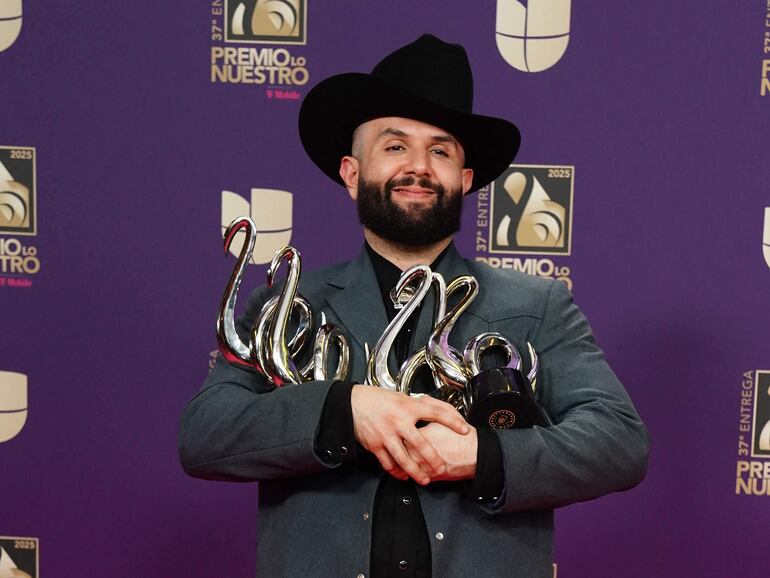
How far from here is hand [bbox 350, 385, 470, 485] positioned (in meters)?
1.17

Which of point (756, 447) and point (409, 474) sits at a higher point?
point (409, 474)

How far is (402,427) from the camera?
1172mm

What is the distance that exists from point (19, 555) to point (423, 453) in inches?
67.1

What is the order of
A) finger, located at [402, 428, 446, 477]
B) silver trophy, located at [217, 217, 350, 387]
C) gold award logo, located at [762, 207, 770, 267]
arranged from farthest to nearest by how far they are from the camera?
gold award logo, located at [762, 207, 770, 267]
silver trophy, located at [217, 217, 350, 387]
finger, located at [402, 428, 446, 477]

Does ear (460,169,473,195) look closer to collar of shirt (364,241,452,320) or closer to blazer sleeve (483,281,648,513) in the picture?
collar of shirt (364,241,452,320)

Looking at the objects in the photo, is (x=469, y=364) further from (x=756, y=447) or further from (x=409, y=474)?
(x=756, y=447)

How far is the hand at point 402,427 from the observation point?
1.17 metres

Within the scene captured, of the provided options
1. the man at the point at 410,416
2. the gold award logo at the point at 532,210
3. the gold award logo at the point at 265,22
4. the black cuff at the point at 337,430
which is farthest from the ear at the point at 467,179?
the gold award logo at the point at 265,22

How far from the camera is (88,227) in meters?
2.36

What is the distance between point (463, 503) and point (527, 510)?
4.1 inches

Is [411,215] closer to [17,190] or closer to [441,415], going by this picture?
[441,415]

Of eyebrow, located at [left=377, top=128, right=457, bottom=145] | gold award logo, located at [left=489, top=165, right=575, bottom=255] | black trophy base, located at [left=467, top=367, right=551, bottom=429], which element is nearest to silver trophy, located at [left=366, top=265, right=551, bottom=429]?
black trophy base, located at [left=467, top=367, right=551, bottom=429]

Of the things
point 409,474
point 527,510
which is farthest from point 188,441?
point 527,510

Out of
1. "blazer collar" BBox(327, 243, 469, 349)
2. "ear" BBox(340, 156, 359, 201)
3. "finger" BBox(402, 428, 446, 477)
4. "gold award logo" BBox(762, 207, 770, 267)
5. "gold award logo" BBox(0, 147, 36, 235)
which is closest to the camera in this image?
"finger" BBox(402, 428, 446, 477)
